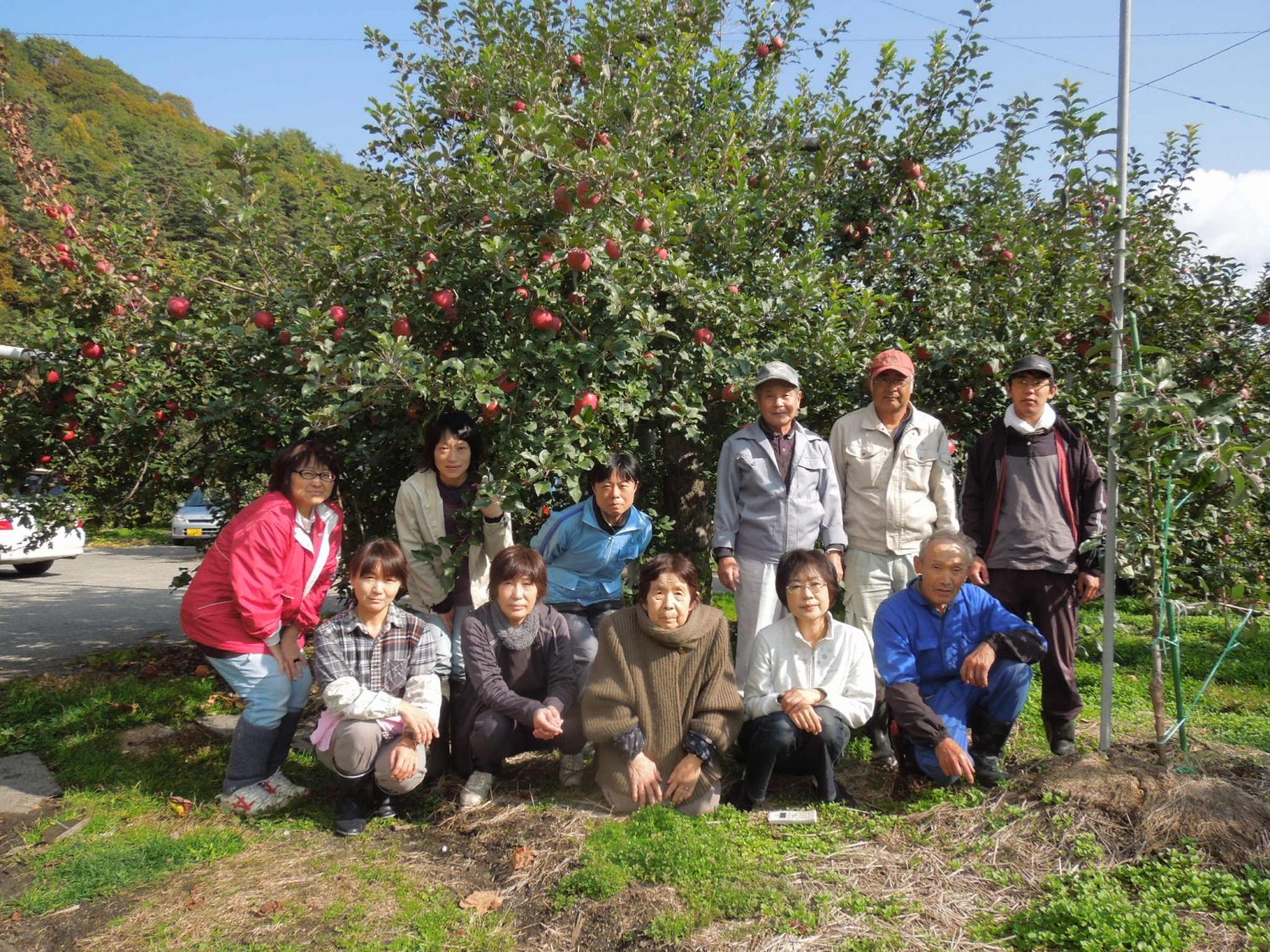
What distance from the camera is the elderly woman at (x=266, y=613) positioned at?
141 inches

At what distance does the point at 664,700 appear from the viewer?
3.42 m

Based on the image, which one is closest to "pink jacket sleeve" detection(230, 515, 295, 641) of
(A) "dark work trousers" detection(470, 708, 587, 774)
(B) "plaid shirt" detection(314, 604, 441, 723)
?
(B) "plaid shirt" detection(314, 604, 441, 723)

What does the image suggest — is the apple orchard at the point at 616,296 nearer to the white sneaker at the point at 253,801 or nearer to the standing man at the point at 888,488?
the standing man at the point at 888,488

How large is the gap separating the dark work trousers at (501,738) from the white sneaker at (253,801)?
795mm

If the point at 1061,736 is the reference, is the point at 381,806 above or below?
below

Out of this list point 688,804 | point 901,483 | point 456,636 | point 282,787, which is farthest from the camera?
point 456,636

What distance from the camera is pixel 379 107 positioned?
13.8 ft

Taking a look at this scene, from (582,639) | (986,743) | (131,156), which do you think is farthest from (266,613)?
(131,156)

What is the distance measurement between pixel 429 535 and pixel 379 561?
451mm

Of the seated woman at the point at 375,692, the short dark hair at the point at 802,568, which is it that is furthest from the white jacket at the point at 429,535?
the short dark hair at the point at 802,568

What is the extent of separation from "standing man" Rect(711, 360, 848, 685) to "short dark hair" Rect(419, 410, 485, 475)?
3.62ft

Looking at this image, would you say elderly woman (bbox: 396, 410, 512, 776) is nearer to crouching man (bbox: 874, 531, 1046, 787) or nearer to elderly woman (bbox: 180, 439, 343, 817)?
elderly woman (bbox: 180, 439, 343, 817)

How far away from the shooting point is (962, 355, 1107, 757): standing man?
3.80 m

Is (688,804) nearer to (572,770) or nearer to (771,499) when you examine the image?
(572,770)
